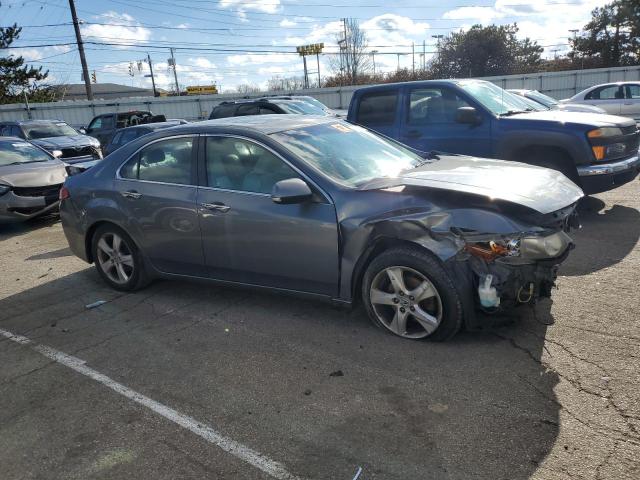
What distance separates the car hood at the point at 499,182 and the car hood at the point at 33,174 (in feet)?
24.3

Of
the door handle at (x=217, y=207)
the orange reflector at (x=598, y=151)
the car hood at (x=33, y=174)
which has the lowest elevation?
the car hood at (x=33, y=174)

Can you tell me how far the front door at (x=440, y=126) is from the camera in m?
7.01

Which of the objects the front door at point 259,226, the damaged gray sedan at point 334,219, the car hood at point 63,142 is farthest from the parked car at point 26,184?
the front door at point 259,226

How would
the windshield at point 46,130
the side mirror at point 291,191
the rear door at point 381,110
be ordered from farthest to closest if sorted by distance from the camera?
the windshield at point 46,130 → the rear door at point 381,110 → the side mirror at point 291,191

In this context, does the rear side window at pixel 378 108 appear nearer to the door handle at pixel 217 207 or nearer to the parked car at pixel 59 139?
A: the door handle at pixel 217 207

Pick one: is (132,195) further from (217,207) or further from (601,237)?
(601,237)

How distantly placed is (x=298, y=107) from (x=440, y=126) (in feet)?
19.6

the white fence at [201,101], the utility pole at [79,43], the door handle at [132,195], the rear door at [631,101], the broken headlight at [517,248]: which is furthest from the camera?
the utility pole at [79,43]

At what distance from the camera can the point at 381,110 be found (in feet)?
25.9

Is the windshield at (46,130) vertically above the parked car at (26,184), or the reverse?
the windshield at (46,130)

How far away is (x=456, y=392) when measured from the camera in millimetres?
3156

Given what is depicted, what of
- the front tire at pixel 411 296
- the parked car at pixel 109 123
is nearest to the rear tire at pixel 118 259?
the front tire at pixel 411 296

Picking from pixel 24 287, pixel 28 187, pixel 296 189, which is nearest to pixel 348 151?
pixel 296 189

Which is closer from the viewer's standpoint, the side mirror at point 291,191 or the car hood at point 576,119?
the side mirror at point 291,191
